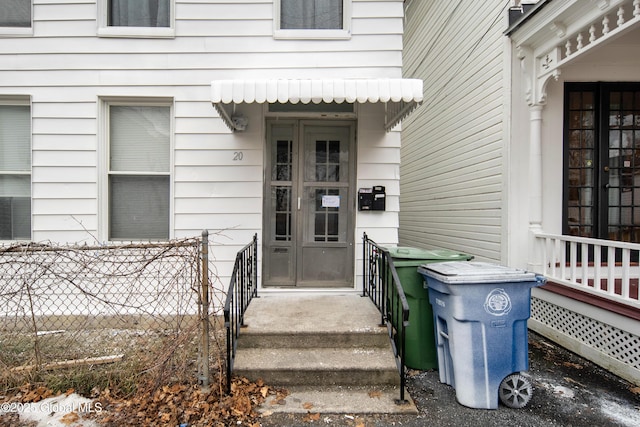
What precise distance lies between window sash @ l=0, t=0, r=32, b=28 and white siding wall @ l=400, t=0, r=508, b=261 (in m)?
6.20

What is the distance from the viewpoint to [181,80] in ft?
13.7

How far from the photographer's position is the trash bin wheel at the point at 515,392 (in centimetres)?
280

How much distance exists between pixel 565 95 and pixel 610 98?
2.02 feet

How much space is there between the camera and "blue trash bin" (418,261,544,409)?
2793mm

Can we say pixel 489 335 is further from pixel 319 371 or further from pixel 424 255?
pixel 319 371

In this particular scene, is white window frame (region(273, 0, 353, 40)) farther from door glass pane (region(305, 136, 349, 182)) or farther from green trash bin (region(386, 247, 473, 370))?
green trash bin (region(386, 247, 473, 370))

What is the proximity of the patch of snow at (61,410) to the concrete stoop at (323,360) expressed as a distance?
3.64 ft

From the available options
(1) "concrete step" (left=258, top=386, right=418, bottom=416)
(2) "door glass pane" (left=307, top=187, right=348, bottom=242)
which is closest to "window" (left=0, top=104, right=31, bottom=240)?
(2) "door glass pane" (left=307, top=187, right=348, bottom=242)

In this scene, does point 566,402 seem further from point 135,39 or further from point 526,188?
point 135,39

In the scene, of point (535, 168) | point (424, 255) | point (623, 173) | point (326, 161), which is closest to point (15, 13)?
point (326, 161)

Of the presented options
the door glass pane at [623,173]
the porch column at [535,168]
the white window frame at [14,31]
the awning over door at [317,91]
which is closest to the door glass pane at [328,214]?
the awning over door at [317,91]

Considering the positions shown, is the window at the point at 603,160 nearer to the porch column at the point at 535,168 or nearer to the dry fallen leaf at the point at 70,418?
the porch column at the point at 535,168

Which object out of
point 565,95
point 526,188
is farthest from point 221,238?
point 565,95

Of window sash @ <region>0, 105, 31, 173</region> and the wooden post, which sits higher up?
window sash @ <region>0, 105, 31, 173</region>
